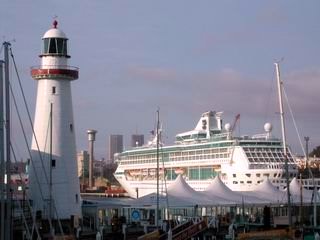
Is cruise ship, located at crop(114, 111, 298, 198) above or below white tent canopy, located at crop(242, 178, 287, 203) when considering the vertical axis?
above

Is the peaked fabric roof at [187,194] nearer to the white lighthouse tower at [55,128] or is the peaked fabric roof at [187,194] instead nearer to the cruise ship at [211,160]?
the white lighthouse tower at [55,128]

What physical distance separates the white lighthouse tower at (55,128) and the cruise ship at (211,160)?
26.3m

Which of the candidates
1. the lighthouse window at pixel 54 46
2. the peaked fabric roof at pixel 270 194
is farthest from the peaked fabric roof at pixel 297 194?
the lighthouse window at pixel 54 46

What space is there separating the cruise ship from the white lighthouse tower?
86.4 ft

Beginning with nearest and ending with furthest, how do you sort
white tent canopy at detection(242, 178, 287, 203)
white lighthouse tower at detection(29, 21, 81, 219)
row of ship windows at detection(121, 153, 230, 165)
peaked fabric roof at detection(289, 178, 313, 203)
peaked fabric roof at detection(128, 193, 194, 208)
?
white lighthouse tower at detection(29, 21, 81, 219), peaked fabric roof at detection(128, 193, 194, 208), white tent canopy at detection(242, 178, 287, 203), peaked fabric roof at detection(289, 178, 313, 203), row of ship windows at detection(121, 153, 230, 165)

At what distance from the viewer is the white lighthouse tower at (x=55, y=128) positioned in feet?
135

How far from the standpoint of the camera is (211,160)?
79.6 metres

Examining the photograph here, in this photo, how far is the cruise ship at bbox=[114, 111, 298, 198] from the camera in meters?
Result: 74.4

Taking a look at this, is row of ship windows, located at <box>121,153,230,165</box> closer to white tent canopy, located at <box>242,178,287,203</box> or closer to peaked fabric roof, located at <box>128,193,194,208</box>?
white tent canopy, located at <box>242,178,287,203</box>

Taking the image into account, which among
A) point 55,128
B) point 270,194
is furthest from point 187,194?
point 55,128

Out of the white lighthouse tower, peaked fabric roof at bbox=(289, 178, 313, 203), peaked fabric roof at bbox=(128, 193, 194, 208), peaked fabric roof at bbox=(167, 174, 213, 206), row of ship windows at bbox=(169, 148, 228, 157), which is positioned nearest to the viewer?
the white lighthouse tower

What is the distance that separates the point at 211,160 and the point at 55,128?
40.2 meters

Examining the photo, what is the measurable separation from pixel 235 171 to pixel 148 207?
95.2 feet

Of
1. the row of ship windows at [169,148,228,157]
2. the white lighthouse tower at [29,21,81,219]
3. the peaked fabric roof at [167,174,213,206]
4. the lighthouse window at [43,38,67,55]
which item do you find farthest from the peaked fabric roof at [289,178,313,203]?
the lighthouse window at [43,38,67,55]
